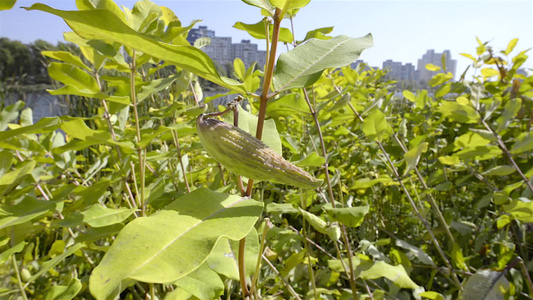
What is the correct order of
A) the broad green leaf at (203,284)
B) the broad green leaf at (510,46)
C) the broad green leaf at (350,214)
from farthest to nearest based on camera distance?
the broad green leaf at (510,46), the broad green leaf at (350,214), the broad green leaf at (203,284)

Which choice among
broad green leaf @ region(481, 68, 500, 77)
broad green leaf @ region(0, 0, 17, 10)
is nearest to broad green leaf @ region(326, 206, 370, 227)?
broad green leaf @ region(0, 0, 17, 10)

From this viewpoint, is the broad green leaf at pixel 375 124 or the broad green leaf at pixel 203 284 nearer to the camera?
the broad green leaf at pixel 203 284

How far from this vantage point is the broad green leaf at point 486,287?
86cm

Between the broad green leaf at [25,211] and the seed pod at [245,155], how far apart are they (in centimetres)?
45

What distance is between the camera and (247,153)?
45 cm

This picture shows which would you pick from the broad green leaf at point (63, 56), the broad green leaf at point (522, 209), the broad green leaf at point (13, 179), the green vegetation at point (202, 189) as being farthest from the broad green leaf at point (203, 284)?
the broad green leaf at point (522, 209)

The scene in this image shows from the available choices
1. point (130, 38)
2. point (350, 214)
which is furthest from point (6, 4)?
point (350, 214)

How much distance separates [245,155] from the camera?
0.45 metres

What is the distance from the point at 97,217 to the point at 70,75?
38cm

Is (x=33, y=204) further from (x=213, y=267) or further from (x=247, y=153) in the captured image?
(x=247, y=153)

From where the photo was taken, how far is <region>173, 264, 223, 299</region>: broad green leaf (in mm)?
624

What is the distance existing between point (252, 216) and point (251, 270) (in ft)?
0.91

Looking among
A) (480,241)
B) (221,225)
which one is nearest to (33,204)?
(221,225)

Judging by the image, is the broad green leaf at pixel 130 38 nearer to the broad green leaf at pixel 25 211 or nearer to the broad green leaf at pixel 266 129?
the broad green leaf at pixel 266 129
